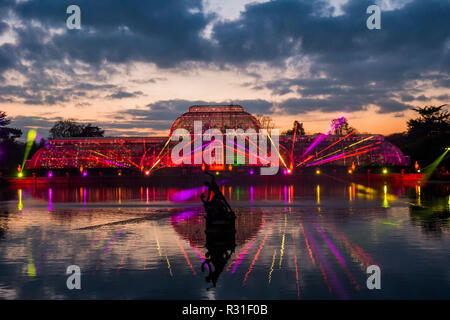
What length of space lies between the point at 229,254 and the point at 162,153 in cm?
8627

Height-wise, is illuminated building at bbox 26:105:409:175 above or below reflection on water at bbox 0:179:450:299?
above

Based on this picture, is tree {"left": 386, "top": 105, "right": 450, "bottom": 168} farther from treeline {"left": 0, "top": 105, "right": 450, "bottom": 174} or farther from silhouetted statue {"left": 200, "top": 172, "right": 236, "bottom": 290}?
silhouetted statue {"left": 200, "top": 172, "right": 236, "bottom": 290}

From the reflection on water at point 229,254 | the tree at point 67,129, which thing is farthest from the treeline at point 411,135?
the reflection on water at point 229,254

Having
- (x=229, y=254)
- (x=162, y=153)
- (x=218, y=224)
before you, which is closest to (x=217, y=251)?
(x=229, y=254)

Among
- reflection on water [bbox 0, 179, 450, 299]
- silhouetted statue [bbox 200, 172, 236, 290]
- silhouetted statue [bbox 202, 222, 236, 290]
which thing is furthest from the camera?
silhouetted statue [bbox 200, 172, 236, 290]

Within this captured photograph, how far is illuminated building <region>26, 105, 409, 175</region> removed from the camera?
97750 mm

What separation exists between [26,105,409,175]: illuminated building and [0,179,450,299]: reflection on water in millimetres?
71424

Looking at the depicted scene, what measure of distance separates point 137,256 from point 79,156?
291 ft

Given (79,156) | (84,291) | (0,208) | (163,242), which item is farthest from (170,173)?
(84,291)

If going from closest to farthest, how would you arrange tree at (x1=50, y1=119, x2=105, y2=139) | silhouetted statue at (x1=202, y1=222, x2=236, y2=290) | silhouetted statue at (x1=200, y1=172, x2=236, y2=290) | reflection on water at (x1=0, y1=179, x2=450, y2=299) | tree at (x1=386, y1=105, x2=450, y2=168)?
reflection on water at (x1=0, y1=179, x2=450, y2=299), silhouetted statue at (x1=202, y1=222, x2=236, y2=290), silhouetted statue at (x1=200, y1=172, x2=236, y2=290), tree at (x1=386, y1=105, x2=450, y2=168), tree at (x1=50, y1=119, x2=105, y2=139)

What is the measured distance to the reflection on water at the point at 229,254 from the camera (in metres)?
11.5

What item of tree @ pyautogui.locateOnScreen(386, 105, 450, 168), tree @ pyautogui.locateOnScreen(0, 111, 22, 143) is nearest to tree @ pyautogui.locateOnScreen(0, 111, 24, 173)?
tree @ pyautogui.locateOnScreen(0, 111, 22, 143)

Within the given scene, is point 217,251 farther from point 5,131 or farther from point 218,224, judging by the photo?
point 5,131

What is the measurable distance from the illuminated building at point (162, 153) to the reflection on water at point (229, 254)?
234 feet
